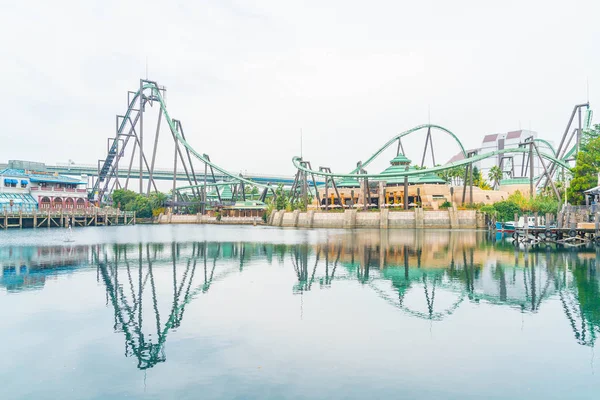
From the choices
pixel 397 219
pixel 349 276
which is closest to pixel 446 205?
pixel 397 219

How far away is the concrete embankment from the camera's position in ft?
222

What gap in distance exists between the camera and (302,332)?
1401cm

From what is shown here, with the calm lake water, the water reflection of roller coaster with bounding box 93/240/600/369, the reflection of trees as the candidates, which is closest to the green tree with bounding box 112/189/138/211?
the water reflection of roller coaster with bounding box 93/240/600/369

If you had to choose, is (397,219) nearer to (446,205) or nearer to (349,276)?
(446,205)

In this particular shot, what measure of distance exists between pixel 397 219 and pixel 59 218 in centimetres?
5596

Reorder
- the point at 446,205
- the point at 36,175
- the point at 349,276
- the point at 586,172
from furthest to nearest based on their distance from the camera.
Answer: the point at 36,175 → the point at 446,205 → the point at 586,172 → the point at 349,276

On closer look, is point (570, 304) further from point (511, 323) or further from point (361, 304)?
point (361, 304)

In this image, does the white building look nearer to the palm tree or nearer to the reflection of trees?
the palm tree

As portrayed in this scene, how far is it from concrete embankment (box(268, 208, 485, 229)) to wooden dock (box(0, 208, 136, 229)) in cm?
3816

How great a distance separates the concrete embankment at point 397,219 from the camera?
67625mm

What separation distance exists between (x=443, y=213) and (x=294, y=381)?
61270mm

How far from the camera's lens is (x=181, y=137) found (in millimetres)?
108938

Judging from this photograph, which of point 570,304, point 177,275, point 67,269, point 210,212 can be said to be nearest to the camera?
point 570,304

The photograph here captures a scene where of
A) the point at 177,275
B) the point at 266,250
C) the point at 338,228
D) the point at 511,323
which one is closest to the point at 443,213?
the point at 338,228
